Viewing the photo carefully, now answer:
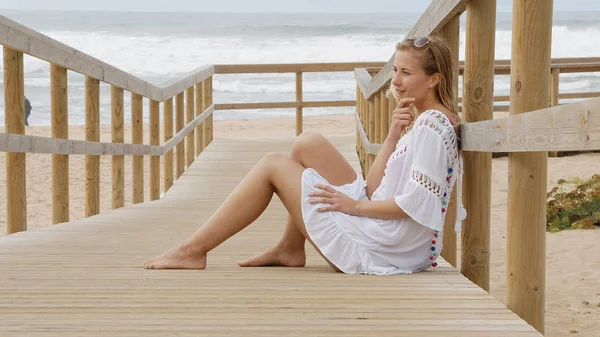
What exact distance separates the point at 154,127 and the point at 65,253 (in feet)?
11.9

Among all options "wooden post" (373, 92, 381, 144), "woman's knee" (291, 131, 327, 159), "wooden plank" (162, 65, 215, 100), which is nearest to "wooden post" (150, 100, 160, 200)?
"wooden plank" (162, 65, 215, 100)

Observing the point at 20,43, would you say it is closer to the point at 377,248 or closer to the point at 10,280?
the point at 10,280

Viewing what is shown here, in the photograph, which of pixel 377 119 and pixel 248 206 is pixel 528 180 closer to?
pixel 248 206

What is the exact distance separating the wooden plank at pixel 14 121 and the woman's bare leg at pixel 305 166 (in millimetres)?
1386

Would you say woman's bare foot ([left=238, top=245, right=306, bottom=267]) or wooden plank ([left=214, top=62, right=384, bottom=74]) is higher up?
wooden plank ([left=214, top=62, right=384, bottom=74])

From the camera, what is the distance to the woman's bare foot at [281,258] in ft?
12.1

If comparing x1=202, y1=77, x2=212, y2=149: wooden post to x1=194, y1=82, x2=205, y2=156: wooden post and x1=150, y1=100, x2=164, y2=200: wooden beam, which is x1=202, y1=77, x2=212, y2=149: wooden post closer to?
x1=194, y1=82, x2=205, y2=156: wooden post

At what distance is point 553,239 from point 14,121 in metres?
4.09

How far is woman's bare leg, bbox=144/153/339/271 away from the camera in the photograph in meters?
3.48

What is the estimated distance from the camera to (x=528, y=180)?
2635 millimetres

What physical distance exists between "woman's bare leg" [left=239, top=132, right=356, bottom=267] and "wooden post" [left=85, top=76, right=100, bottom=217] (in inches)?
89.6

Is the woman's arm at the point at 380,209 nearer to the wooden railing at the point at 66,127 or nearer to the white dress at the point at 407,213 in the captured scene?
the white dress at the point at 407,213

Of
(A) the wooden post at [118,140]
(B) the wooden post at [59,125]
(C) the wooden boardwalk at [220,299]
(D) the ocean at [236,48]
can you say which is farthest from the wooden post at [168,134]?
(D) the ocean at [236,48]

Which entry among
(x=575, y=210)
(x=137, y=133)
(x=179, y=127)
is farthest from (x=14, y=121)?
(x=575, y=210)
